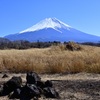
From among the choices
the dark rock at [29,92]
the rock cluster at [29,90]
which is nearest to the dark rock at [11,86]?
the rock cluster at [29,90]

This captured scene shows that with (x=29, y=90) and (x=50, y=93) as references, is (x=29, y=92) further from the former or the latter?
(x=50, y=93)

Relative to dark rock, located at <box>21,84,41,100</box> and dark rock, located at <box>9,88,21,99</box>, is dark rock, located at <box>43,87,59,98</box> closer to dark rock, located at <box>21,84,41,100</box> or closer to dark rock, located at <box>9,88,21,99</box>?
dark rock, located at <box>21,84,41,100</box>

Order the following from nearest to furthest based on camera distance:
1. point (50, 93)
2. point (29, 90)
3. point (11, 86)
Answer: point (29, 90)
point (50, 93)
point (11, 86)

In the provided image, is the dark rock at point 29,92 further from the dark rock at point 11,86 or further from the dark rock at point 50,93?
the dark rock at point 11,86

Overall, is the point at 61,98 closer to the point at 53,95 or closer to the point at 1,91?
the point at 53,95

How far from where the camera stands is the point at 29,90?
9.04 meters

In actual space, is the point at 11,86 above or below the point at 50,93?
above

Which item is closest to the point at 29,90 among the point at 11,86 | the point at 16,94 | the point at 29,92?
the point at 29,92

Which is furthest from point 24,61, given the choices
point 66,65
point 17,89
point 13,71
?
point 17,89

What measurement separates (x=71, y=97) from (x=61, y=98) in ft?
0.84

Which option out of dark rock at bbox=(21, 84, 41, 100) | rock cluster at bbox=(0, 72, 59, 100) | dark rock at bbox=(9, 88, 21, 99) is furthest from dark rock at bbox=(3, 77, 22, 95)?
dark rock at bbox=(21, 84, 41, 100)

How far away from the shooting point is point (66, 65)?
16375 mm

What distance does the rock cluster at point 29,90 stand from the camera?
29.9ft

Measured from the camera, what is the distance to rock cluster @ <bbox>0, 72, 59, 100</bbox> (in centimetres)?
910
